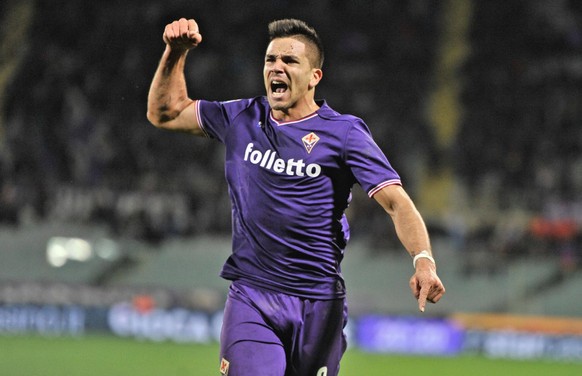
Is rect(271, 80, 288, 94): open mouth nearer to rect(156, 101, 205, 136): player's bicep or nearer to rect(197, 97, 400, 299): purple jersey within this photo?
rect(197, 97, 400, 299): purple jersey

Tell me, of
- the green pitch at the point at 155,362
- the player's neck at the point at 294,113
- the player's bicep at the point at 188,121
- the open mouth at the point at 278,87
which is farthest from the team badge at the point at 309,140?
the green pitch at the point at 155,362

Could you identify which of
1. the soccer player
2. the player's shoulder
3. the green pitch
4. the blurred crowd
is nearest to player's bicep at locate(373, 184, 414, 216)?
the soccer player

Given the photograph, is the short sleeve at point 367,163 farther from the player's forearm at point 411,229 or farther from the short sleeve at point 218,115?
the short sleeve at point 218,115

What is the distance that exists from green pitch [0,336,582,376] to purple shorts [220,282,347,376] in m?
6.63

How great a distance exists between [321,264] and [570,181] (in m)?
14.5

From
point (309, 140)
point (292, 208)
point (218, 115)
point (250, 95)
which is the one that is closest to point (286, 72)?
point (309, 140)

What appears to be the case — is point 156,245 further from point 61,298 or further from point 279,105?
point 279,105

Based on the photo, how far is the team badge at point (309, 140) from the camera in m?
5.23

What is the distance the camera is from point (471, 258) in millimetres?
15750

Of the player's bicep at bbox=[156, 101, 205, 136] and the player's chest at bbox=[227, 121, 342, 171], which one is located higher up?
the player's bicep at bbox=[156, 101, 205, 136]

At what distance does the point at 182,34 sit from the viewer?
5.45 meters

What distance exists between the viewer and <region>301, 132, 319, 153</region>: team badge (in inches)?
206

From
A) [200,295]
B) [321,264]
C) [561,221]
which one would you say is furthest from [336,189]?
[561,221]

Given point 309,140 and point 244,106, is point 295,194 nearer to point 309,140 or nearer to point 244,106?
point 309,140
